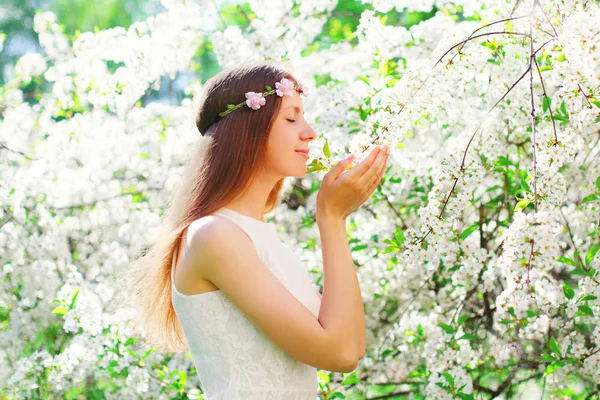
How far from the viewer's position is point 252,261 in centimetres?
143

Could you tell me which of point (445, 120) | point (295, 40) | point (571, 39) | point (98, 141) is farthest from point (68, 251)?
point (571, 39)

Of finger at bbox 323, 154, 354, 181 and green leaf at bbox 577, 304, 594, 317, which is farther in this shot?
green leaf at bbox 577, 304, 594, 317

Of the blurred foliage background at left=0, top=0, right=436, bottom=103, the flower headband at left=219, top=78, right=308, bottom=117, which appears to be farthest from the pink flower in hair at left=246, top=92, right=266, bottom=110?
the blurred foliage background at left=0, top=0, right=436, bottom=103

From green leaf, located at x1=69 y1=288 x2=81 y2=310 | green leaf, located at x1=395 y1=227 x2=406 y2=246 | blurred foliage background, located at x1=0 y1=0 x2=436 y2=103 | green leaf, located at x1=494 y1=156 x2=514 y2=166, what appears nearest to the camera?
green leaf, located at x1=395 y1=227 x2=406 y2=246

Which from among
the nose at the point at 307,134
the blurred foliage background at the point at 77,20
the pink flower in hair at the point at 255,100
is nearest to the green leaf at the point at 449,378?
the nose at the point at 307,134

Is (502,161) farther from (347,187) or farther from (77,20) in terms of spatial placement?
(77,20)

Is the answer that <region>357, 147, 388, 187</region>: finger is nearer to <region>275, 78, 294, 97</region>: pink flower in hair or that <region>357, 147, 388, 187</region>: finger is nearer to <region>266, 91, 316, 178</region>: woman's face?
<region>266, 91, 316, 178</region>: woman's face

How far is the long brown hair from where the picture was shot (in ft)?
5.21

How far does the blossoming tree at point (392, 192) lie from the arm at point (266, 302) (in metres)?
0.37

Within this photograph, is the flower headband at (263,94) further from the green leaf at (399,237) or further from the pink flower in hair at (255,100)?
the green leaf at (399,237)

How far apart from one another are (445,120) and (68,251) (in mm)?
2490

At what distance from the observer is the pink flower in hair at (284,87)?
1635 mm

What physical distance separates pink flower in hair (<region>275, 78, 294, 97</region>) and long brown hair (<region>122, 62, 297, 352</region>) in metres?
0.02

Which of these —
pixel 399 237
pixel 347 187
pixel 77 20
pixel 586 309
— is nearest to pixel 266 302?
pixel 347 187
